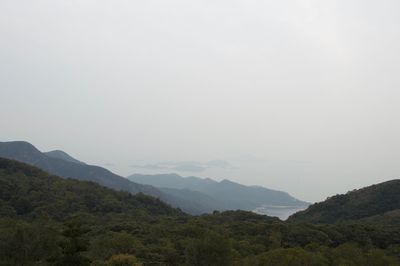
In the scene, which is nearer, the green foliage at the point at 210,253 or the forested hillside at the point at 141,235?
the forested hillside at the point at 141,235

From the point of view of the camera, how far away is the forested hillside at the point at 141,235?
4281 cm

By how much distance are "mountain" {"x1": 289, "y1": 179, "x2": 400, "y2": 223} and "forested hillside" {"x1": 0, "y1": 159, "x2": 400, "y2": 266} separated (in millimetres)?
43757

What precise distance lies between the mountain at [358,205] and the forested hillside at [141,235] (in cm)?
4376

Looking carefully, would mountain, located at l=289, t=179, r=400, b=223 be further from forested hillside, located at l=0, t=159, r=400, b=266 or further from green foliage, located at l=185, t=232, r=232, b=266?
green foliage, located at l=185, t=232, r=232, b=266

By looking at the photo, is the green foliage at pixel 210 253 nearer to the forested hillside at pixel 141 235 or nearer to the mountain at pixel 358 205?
the forested hillside at pixel 141 235

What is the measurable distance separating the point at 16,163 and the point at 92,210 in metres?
50.2

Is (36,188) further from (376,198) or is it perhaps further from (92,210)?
(376,198)

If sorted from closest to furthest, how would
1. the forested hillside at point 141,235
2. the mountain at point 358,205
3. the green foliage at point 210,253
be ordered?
1. the forested hillside at point 141,235
2. the green foliage at point 210,253
3. the mountain at point 358,205

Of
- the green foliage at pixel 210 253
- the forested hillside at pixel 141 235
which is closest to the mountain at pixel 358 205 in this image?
the forested hillside at pixel 141 235

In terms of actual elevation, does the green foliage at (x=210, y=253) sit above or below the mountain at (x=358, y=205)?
below

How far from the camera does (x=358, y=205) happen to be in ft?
468

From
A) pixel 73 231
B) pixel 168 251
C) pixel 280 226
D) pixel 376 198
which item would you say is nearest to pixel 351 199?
pixel 376 198

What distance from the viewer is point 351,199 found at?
149m

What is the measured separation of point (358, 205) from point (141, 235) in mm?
95440
